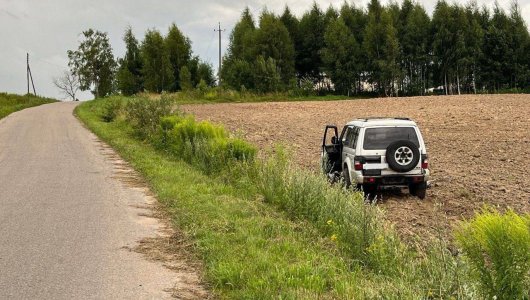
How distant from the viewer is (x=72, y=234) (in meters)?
7.95

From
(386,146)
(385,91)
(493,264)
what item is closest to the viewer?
(493,264)

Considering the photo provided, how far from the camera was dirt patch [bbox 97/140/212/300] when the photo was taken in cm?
575

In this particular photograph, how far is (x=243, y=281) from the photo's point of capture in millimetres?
5707

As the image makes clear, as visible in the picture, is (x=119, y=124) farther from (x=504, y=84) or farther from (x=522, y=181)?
(x=504, y=84)

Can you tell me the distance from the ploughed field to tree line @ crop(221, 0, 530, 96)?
2228cm

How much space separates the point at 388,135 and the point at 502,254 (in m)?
8.30

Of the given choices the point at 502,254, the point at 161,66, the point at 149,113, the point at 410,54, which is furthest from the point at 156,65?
the point at 502,254

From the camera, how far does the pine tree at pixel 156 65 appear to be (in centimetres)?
7038

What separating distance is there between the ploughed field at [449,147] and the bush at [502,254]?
392mm

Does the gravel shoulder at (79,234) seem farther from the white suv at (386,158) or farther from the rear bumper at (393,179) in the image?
the white suv at (386,158)

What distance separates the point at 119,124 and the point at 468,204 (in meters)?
20.9

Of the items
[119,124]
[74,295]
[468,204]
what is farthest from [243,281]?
[119,124]

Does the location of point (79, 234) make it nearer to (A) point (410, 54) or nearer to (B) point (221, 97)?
(B) point (221, 97)

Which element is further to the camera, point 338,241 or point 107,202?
point 107,202
